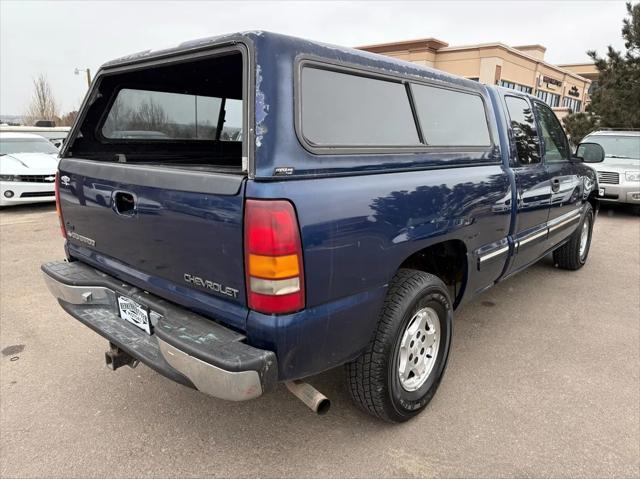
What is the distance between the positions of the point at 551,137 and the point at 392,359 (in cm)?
315

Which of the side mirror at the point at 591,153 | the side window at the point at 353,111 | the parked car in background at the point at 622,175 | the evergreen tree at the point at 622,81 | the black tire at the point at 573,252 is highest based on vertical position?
the evergreen tree at the point at 622,81

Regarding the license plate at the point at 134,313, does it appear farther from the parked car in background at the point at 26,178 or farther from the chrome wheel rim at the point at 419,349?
the parked car in background at the point at 26,178

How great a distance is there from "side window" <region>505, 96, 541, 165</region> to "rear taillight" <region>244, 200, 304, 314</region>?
8.22ft

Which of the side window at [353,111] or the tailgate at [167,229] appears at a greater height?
the side window at [353,111]

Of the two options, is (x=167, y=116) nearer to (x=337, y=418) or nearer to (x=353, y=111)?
(x=353, y=111)

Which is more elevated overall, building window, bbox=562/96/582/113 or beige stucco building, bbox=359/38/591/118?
beige stucco building, bbox=359/38/591/118

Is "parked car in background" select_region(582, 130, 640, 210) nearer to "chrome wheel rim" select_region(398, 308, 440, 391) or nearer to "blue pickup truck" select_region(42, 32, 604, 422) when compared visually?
"blue pickup truck" select_region(42, 32, 604, 422)

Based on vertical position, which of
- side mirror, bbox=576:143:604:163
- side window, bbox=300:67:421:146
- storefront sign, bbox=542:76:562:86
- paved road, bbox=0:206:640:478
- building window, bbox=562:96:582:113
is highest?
storefront sign, bbox=542:76:562:86

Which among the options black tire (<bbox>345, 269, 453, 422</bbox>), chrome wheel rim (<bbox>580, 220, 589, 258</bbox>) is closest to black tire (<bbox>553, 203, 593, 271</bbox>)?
chrome wheel rim (<bbox>580, 220, 589, 258</bbox>)

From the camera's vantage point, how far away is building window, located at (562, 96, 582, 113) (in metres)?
41.2

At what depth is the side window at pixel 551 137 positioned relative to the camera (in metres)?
4.20

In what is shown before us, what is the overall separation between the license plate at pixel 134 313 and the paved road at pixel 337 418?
634 millimetres

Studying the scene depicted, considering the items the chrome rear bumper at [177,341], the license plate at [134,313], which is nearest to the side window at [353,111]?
the chrome rear bumper at [177,341]

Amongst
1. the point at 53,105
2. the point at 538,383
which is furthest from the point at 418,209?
the point at 53,105
